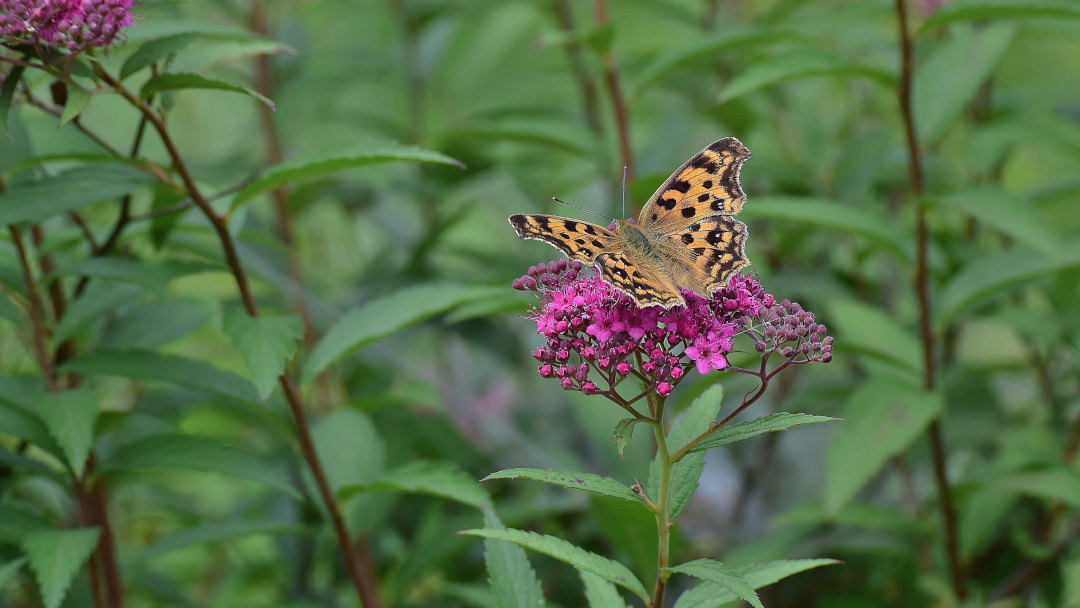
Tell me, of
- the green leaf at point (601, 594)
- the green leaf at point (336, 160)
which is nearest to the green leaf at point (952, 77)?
the green leaf at point (336, 160)

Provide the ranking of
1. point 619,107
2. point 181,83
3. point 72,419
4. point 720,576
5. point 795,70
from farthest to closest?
point 619,107, point 795,70, point 72,419, point 181,83, point 720,576

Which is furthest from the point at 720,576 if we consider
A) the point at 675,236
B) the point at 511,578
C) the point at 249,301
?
the point at 249,301

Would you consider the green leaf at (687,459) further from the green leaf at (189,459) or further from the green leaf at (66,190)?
the green leaf at (66,190)

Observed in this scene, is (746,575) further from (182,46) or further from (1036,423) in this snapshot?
(1036,423)

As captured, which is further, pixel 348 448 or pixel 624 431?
pixel 348 448

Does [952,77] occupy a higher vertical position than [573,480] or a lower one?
higher

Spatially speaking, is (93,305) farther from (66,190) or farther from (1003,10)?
(1003,10)
